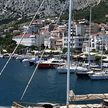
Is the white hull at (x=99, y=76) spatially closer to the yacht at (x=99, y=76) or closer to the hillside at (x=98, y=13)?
the yacht at (x=99, y=76)

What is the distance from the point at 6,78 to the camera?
47406 millimetres

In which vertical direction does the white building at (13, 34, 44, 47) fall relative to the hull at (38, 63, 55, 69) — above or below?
below

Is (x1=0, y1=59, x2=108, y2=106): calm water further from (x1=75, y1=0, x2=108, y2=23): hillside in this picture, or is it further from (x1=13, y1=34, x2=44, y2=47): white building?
(x1=75, y1=0, x2=108, y2=23): hillside

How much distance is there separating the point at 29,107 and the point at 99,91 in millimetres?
23229

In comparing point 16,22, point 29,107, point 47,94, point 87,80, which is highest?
point 29,107

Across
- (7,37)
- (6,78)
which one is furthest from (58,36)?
(6,78)

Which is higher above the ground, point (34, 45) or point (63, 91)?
point (63, 91)

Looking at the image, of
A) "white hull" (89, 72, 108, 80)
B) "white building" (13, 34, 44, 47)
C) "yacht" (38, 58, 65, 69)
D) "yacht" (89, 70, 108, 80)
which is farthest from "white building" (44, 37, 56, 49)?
"white hull" (89, 72, 108, 80)

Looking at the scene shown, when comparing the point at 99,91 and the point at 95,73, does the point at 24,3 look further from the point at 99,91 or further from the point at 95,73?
the point at 99,91

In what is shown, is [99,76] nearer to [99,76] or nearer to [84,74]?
[99,76]

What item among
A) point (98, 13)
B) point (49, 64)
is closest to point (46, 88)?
point (49, 64)

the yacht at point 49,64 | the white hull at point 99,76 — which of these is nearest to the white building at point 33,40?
the yacht at point 49,64

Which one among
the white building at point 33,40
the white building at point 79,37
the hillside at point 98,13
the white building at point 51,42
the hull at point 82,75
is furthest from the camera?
the hillside at point 98,13

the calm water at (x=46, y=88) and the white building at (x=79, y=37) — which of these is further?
the white building at (x=79, y=37)
